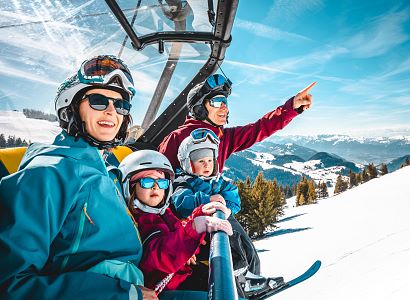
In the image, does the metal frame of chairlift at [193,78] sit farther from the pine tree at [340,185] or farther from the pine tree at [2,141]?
the pine tree at [340,185]

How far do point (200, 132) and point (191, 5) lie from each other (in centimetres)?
130

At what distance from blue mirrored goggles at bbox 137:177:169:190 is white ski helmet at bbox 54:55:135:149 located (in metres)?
0.47

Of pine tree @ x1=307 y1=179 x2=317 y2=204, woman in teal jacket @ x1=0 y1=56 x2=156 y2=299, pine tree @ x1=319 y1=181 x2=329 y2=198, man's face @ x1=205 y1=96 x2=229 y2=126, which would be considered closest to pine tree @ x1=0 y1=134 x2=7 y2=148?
woman in teal jacket @ x1=0 y1=56 x2=156 y2=299

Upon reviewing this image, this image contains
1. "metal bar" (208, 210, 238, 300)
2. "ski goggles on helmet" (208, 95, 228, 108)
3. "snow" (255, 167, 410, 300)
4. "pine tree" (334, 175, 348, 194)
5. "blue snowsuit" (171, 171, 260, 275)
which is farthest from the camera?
"pine tree" (334, 175, 348, 194)

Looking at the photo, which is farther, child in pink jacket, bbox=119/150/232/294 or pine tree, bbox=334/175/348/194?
pine tree, bbox=334/175/348/194

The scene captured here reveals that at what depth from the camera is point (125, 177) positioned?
2.08 metres

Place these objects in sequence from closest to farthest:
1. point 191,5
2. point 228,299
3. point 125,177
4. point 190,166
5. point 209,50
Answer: point 228,299
point 125,177
point 190,166
point 191,5
point 209,50

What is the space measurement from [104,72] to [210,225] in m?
1.03

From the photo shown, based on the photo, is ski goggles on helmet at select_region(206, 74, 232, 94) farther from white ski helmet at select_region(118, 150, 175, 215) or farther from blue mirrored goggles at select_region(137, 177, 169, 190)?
blue mirrored goggles at select_region(137, 177, 169, 190)

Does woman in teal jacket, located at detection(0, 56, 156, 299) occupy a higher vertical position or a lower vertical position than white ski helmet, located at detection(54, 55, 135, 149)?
lower

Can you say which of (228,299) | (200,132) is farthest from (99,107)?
Answer: (200,132)

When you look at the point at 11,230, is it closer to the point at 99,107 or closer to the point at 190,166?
the point at 99,107

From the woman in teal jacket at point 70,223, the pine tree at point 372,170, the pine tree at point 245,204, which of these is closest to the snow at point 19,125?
the woman in teal jacket at point 70,223

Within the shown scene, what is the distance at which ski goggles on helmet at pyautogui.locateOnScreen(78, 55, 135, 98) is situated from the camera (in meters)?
1.56
